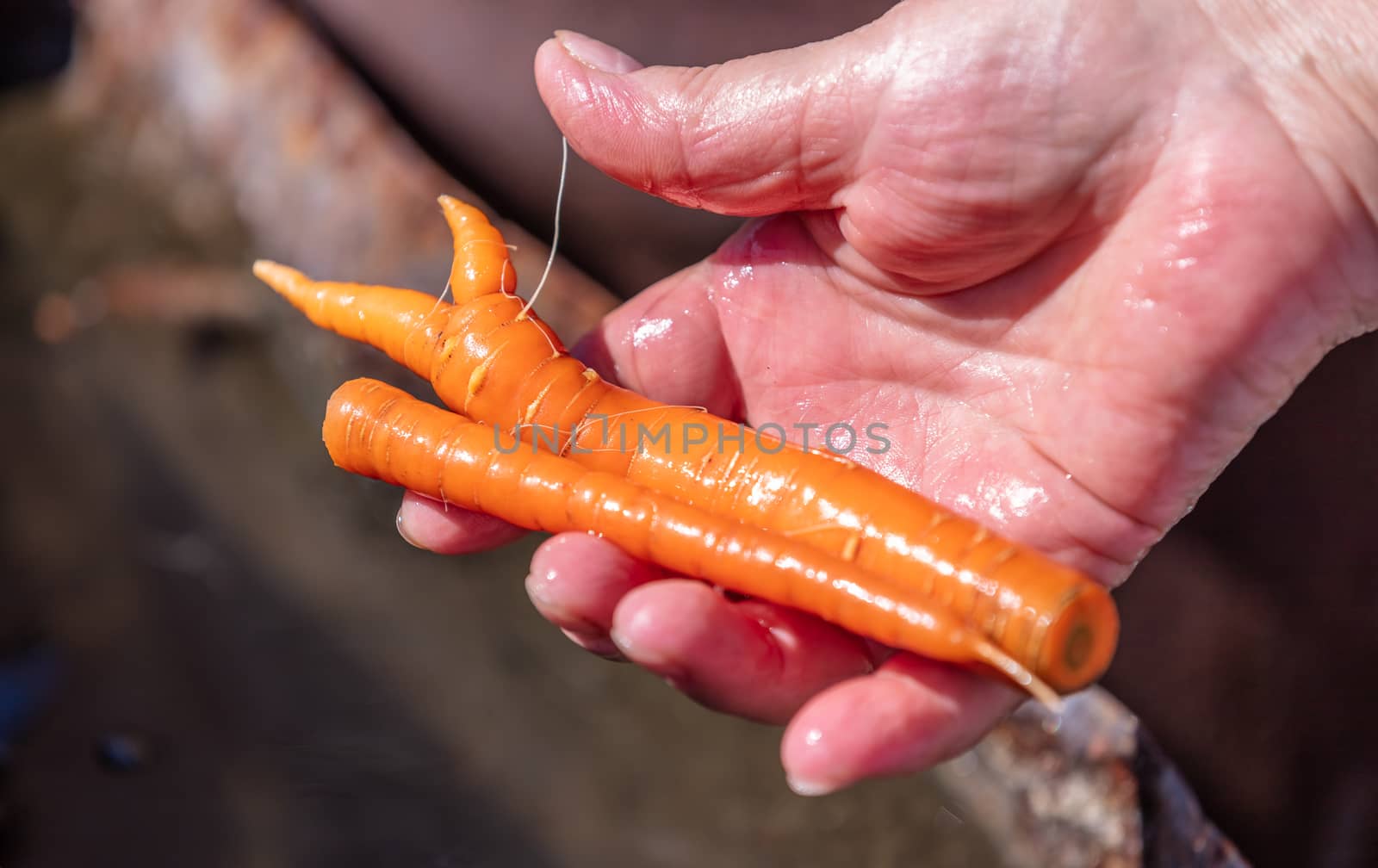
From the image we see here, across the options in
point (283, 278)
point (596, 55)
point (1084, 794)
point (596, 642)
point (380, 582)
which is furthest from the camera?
point (380, 582)

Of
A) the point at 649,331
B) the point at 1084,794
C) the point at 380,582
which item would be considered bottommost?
the point at 380,582

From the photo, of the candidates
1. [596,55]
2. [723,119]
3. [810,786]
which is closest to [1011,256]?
[723,119]

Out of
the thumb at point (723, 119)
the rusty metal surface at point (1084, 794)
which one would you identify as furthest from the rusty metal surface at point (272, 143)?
the rusty metal surface at point (1084, 794)

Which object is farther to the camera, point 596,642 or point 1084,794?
point 1084,794

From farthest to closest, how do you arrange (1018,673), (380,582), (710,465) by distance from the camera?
(380,582), (710,465), (1018,673)

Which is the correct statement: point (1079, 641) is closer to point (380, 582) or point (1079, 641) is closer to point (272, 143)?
point (380, 582)

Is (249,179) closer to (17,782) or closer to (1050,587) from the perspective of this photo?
(17,782)

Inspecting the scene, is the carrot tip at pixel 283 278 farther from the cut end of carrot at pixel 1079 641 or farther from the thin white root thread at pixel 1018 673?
the cut end of carrot at pixel 1079 641
